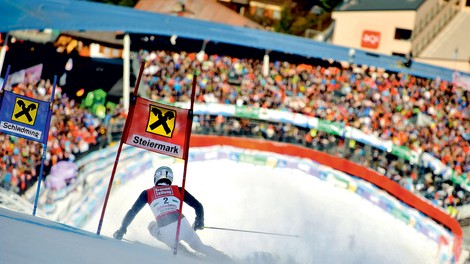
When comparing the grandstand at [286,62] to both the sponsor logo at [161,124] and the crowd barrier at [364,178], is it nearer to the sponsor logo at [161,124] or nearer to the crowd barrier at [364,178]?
the crowd barrier at [364,178]

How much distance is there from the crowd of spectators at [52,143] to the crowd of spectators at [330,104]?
5 centimetres

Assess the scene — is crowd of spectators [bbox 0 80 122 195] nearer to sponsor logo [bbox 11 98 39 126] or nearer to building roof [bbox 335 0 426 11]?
sponsor logo [bbox 11 98 39 126]

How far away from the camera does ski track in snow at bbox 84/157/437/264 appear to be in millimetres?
13008

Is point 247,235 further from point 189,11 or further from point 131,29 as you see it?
point 189,11

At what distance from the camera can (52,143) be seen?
16641mm

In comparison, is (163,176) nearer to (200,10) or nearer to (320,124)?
(320,124)

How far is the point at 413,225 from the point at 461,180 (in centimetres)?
315

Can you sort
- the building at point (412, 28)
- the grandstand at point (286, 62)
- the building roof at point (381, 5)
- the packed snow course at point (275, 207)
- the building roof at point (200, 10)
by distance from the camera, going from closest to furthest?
1. the packed snow course at point (275, 207)
2. the grandstand at point (286, 62)
3. the building roof at point (200, 10)
4. the building at point (412, 28)
5. the building roof at point (381, 5)

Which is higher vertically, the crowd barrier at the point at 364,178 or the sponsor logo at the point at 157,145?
the sponsor logo at the point at 157,145

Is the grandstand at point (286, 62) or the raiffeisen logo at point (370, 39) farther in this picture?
the raiffeisen logo at point (370, 39)

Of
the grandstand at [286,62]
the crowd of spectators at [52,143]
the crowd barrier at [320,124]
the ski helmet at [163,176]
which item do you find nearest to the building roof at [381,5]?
the grandstand at [286,62]

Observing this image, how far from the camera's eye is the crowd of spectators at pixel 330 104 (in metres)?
20.1

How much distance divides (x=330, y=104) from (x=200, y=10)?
1480 cm

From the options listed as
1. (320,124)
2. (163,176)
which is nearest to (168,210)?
(163,176)
